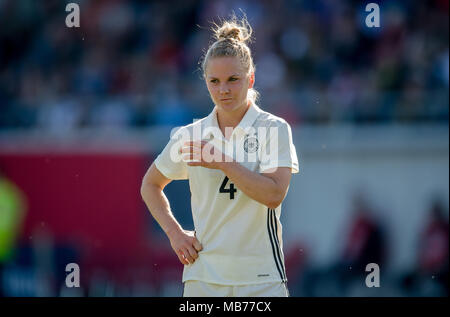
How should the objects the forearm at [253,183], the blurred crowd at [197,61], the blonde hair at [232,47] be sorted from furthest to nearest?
the blurred crowd at [197,61], the blonde hair at [232,47], the forearm at [253,183]

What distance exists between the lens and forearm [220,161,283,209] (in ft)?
14.3

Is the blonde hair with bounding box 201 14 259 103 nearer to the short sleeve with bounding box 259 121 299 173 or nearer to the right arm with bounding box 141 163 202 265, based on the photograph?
the short sleeve with bounding box 259 121 299 173

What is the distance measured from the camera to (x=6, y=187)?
13.7m

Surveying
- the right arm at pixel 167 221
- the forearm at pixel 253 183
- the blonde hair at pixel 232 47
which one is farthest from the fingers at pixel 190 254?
the blonde hair at pixel 232 47

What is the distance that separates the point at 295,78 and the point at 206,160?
32.8 feet

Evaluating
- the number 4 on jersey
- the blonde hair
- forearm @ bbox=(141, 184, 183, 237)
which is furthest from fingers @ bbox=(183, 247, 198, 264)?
the blonde hair

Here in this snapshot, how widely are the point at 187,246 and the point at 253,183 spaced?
0.57 metres

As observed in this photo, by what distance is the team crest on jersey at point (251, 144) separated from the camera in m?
4.62

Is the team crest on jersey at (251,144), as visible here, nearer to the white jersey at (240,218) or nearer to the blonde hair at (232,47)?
the white jersey at (240,218)

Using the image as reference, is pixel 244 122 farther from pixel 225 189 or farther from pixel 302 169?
pixel 302 169

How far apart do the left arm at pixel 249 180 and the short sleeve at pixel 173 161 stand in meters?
0.34

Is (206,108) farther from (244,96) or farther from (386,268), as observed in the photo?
(244,96)

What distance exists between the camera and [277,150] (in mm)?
4586
